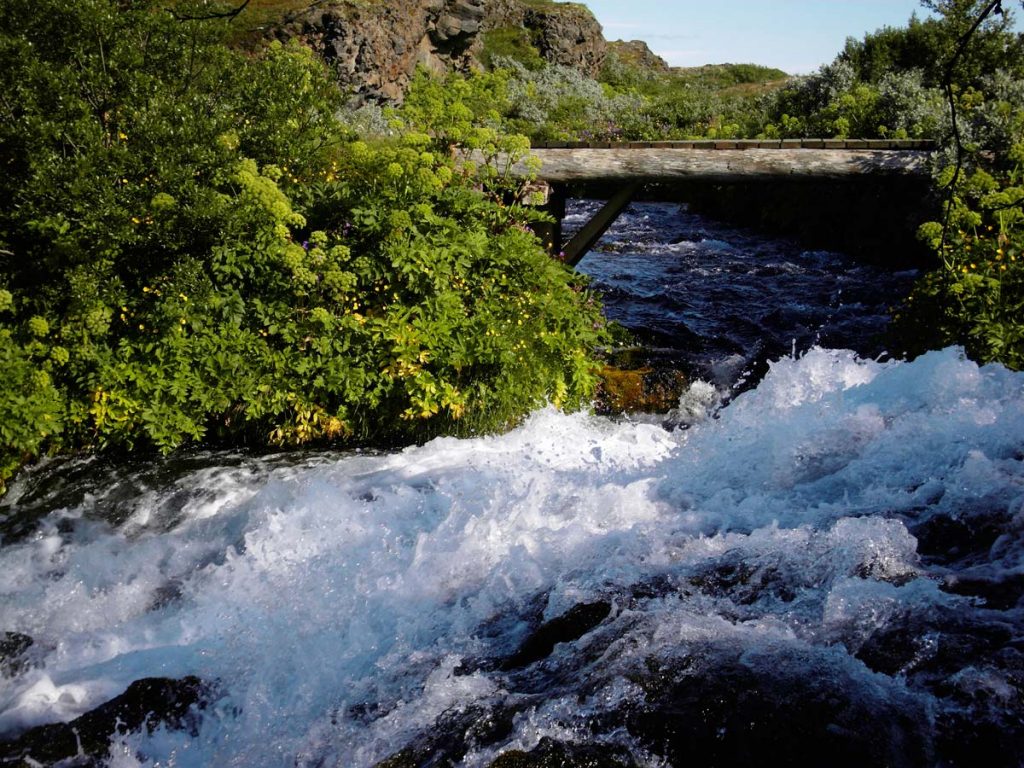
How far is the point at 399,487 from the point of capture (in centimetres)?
593

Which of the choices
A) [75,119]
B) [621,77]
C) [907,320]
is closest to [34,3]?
[75,119]

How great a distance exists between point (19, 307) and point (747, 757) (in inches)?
247

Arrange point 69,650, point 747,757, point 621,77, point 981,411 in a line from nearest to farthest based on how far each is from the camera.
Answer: point 747,757 < point 69,650 < point 981,411 < point 621,77

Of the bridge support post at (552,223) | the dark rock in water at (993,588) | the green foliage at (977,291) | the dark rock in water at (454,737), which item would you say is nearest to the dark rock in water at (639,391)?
the bridge support post at (552,223)

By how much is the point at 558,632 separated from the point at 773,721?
1.14 metres

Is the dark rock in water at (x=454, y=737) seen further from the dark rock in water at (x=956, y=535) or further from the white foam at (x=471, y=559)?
the dark rock in water at (x=956, y=535)

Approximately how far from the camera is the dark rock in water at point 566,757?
325cm

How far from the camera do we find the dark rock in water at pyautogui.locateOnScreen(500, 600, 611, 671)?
13.2 feet

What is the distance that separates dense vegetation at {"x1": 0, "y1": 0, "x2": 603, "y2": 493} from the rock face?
6178mm

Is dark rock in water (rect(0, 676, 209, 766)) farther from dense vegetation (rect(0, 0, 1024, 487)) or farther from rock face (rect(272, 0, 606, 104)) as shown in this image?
rock face (rect(272, 0, 606, 104))

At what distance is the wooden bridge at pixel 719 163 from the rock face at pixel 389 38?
15.9 ft

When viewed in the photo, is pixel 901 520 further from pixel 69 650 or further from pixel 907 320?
pixel 69 650

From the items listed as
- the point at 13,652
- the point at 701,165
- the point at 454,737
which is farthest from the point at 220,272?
the point at 701,165

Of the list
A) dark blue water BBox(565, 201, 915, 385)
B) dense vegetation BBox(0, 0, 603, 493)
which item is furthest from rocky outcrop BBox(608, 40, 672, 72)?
dense vegetation BBox(0, 0, 603, 493)
